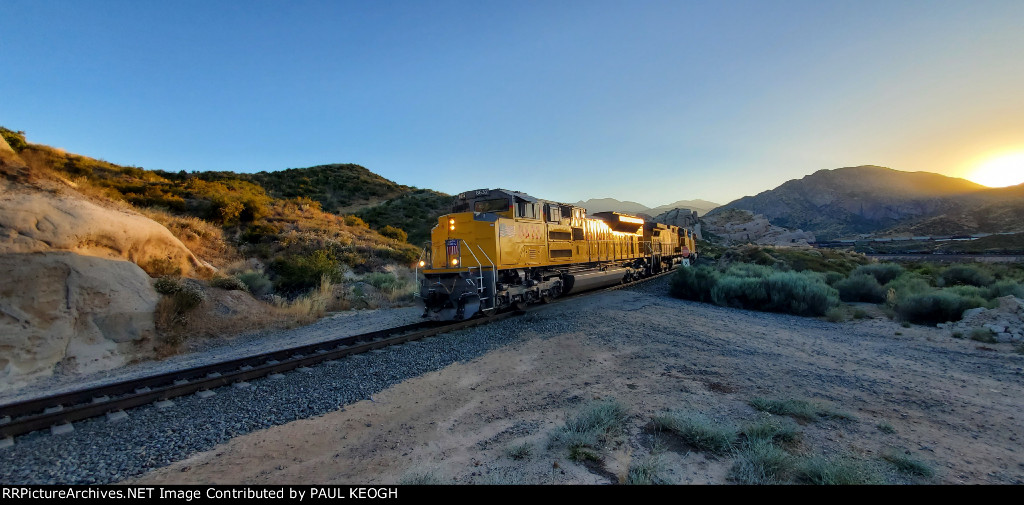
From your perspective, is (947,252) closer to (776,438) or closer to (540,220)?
(540,220)

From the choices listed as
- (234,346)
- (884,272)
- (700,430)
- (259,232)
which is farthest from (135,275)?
(884,272)

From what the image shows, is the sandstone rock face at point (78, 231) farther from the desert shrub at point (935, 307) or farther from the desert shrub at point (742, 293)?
the desert shrub at point (935, 307)

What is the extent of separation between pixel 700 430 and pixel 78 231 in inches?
490

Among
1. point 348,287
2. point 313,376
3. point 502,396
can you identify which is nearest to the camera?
point 502,396

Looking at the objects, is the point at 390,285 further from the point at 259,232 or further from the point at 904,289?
the point at 904,289

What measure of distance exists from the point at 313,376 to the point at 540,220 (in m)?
7.10

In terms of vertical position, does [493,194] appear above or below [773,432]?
above

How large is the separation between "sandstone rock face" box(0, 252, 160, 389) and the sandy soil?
19.0 feet

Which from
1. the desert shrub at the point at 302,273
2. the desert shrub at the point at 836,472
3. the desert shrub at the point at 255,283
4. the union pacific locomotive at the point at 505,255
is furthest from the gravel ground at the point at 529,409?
the desert shrub at the point at 302,273

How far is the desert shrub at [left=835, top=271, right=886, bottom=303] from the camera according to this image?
14773 millimetres

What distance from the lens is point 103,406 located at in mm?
4711

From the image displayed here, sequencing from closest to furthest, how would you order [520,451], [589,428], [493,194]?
1. [520,451]
2. [589,428]
3. [493,194]

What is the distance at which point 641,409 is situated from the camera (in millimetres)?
4566

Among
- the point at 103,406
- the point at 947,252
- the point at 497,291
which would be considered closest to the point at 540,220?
the point at 497,291
